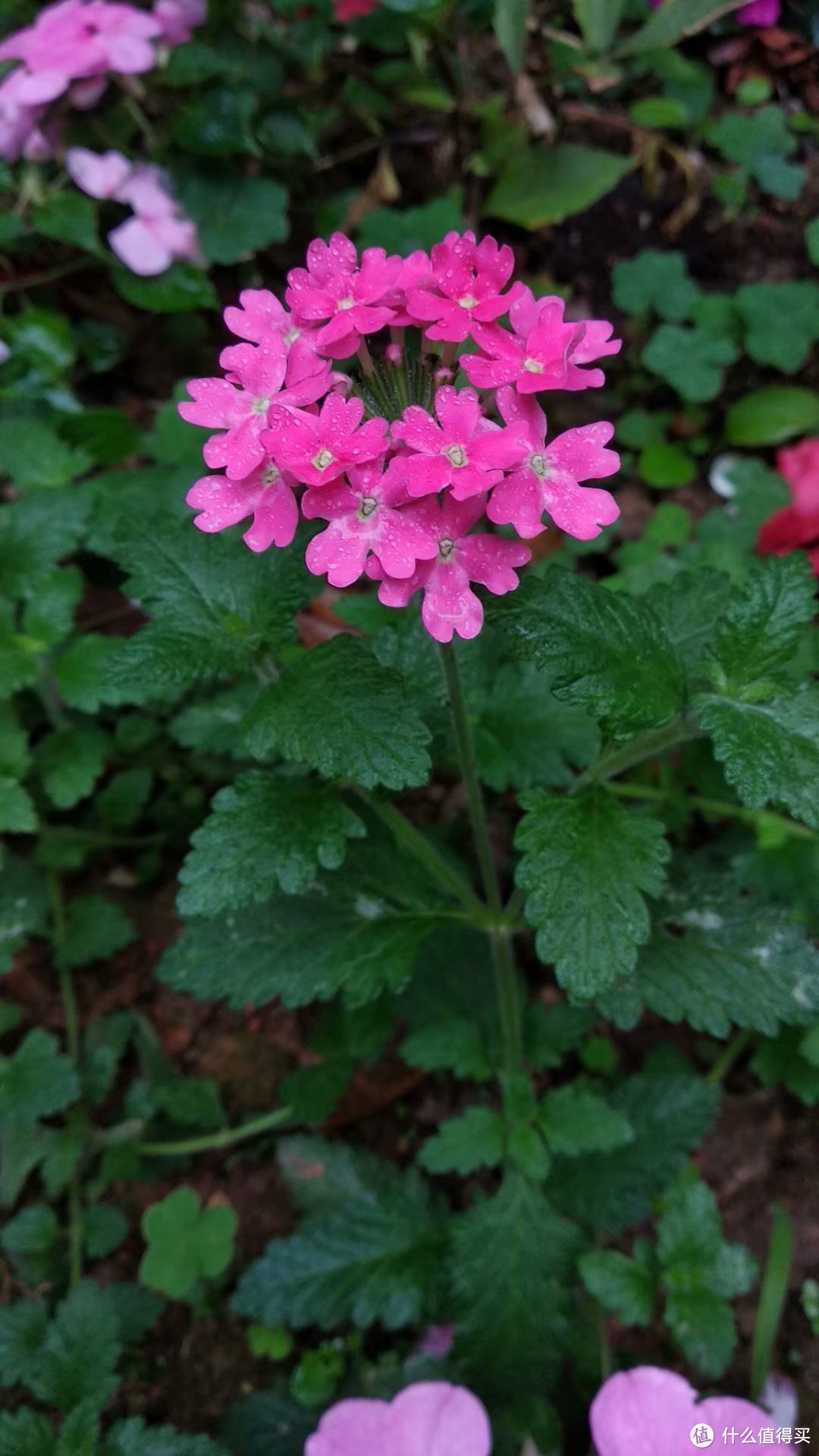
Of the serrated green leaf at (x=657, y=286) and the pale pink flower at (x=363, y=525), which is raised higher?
the pale pink flower at (x=363, y=525)

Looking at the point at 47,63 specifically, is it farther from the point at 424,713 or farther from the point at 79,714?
the point at 424,713

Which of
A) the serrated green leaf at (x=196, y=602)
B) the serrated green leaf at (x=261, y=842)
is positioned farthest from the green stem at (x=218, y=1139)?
the serrated green leaf at (x=196, y=602)

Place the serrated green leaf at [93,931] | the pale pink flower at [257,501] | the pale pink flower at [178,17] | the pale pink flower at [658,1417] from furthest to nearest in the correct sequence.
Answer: the pale pink flower at [178,17], the serrated green leaf at [93,931], the pale pink flower at [658,1417], the pale pink flower at [257,501]

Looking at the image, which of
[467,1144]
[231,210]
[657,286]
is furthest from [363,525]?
[657,286]

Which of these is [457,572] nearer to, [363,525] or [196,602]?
[363,525]

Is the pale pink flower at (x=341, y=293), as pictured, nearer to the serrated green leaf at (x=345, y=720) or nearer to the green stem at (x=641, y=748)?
the serrated green leaf at (x=345, y=720)

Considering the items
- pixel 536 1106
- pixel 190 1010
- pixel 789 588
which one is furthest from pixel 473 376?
pixel 190 1010

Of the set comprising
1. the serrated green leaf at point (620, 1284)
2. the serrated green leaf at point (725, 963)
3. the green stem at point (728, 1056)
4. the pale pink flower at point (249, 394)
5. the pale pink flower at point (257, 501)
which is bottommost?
the green stem at point (728, 1056)
